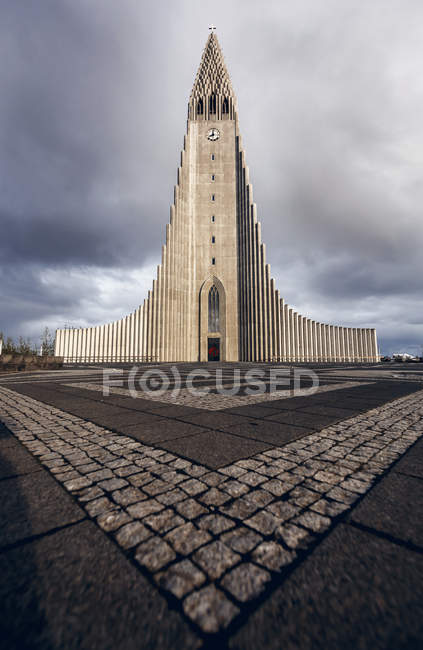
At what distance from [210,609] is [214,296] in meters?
37.0

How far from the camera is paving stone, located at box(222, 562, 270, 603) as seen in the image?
1.15 metres

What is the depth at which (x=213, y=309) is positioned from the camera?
37.7 m

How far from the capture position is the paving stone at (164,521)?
61.7 inches

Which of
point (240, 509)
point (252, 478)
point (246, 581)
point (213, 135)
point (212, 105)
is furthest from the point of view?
point (212, 105)

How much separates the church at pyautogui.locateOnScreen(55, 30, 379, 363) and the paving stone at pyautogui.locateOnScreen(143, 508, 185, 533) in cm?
3389

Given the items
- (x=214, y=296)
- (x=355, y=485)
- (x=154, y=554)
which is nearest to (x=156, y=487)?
(x=154, y=554)

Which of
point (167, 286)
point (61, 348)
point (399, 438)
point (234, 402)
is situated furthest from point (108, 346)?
point (399, 438)

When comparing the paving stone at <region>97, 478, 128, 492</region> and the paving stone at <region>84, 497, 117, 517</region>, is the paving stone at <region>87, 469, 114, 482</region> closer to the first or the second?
the paving stone at <region>97, 478, 128, 492</region>

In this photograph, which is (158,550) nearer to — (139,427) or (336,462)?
(336,462)

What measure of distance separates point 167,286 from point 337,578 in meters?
35.4

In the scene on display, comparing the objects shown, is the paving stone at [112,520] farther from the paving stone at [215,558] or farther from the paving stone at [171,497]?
the paving stone at [215,558]

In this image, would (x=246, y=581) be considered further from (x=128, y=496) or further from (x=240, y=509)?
(x=128, y=496)

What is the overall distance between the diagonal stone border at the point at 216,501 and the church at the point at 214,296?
3262 centimetres

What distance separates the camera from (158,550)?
1.40 metres
